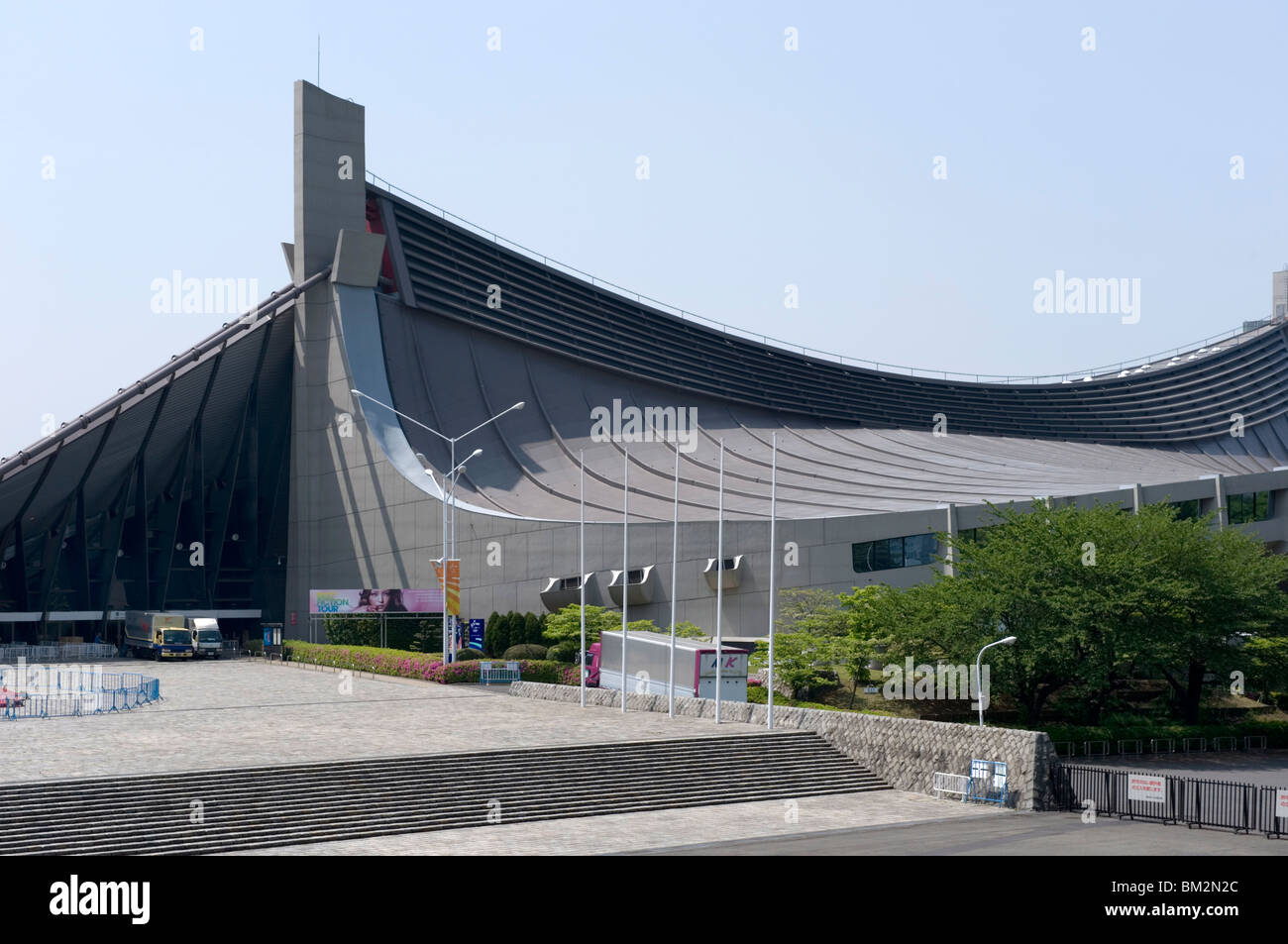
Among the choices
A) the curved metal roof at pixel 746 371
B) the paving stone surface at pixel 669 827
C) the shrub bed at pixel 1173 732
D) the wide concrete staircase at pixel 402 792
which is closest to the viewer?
the wide concrete staircase at pixel 402 792

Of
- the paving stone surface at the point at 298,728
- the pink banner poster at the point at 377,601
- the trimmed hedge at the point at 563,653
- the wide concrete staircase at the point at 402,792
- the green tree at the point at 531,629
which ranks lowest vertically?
the wide concrete staircase at the point at 402,792

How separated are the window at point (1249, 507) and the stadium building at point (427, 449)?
12 centimetres

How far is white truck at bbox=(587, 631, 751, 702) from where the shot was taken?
37.7m

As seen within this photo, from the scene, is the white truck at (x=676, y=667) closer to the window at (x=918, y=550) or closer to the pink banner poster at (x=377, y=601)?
the window at (x=918, y=550)

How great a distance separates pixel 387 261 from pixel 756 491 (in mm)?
22878

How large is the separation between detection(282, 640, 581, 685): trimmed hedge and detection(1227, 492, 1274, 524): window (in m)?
25.8

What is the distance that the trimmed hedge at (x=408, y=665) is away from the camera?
1761 inches

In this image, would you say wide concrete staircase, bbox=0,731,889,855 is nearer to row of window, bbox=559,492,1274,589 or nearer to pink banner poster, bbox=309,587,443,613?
row of window, bbox=559,492,1274,589

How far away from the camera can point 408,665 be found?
1895 inches

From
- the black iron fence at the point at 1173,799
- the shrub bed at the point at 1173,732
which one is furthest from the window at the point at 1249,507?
the black iron fence at the point at 1173,799

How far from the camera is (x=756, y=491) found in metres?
55.9

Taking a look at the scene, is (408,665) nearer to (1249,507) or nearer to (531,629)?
(531,629)

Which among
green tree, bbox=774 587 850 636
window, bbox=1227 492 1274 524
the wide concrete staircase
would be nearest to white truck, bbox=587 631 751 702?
green tree, bbox=774 587 850 636
